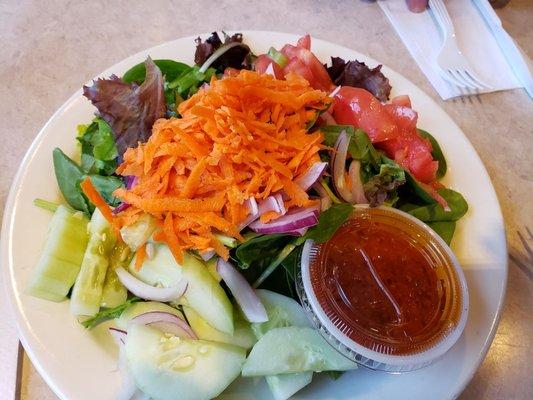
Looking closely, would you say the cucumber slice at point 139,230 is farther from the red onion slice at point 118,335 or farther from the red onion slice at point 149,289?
the red onion slice at point 118,335

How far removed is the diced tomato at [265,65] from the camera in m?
1.42

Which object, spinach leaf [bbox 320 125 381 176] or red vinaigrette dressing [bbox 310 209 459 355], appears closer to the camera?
red vinaigrette dressing [bbox 310 209 459 355]

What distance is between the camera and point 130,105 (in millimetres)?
1318

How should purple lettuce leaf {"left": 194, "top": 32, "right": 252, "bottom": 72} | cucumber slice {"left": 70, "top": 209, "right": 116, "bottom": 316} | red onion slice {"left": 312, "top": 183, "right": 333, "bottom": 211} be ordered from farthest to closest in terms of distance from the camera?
1. purple lettuce leaf {"left": 194, "top": 32, "right": 252, "bottom": 72}
2. red onion slice {"left": 312, "top": 183, "right": 333, "bottom": 211}
3. cucumber slice {"left": 70, "top": 209, "right": 116, "bottom": 316}

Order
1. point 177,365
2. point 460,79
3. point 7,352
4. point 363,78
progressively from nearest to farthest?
point 177,365
point 7,352
point 363,78
point 460,79

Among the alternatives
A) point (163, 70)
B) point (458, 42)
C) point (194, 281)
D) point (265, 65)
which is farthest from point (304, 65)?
point (458, 42)

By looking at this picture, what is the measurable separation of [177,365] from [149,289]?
0.69 ft

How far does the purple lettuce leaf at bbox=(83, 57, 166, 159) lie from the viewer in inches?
51.4

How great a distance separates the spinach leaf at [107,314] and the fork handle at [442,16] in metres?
1.67

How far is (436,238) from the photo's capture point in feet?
3.82

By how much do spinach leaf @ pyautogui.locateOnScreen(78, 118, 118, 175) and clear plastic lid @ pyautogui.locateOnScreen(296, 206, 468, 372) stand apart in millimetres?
628

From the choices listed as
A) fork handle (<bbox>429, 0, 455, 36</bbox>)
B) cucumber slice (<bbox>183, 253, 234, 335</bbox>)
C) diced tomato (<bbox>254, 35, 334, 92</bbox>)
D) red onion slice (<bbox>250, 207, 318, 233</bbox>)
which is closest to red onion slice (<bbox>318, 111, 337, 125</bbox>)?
diced tomato (<bbox>254, 35, 334, 92</bbox>)

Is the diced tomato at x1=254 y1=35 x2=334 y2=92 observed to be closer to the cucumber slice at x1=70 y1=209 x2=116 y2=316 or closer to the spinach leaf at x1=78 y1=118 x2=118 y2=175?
the spinach leaf at x1=78 y1=118 x2=118 y2=175

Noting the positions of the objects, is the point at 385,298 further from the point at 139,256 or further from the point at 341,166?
the point at 139,256
